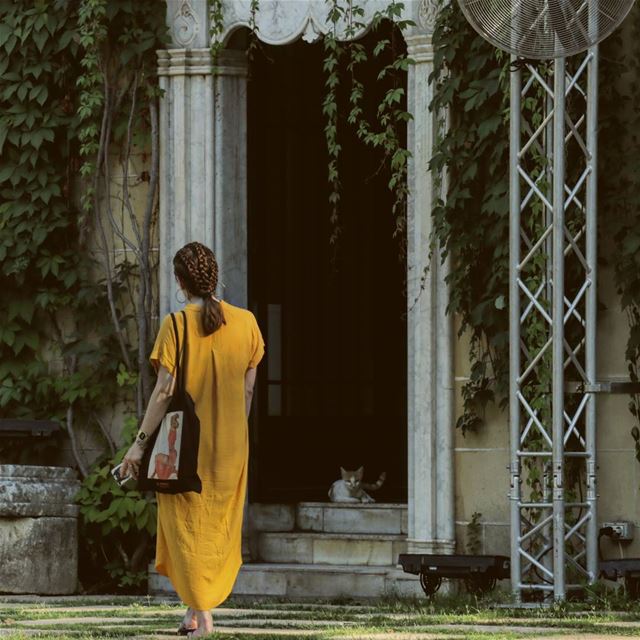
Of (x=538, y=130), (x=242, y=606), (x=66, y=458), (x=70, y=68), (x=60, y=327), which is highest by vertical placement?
(x=70, y=68)

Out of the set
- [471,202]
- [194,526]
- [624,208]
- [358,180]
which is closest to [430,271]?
[471,202]

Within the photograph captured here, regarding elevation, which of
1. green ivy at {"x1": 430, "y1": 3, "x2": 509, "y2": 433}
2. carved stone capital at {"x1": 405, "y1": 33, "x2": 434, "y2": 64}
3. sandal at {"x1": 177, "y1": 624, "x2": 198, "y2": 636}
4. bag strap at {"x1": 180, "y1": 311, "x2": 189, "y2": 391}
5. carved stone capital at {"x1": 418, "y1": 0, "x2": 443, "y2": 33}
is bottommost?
sandal at {"x1": 177, "y1": 624, "x2": 198, "y2": 636}

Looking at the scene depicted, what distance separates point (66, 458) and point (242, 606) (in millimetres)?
2906

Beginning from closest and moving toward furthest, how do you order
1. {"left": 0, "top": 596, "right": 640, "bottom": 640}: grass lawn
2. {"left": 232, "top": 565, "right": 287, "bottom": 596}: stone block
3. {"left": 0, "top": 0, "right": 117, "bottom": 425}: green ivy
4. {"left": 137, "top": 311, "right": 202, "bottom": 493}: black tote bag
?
{"left": 0, "top": 596, "right": 640, "bottom": 640}: grass lawn, {"left": 137, "top": 311, "right": 202, "bottom": 493}: black tote bag, {"left": 232, "top": 565, "right": 287, "bottom": 596}: stone block, {"left": 0, "top": 0, "right": 117, "bottom": 425}: green ivy

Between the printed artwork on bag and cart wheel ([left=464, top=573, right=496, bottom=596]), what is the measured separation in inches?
115

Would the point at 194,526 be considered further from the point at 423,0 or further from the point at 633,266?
the point at 423,0

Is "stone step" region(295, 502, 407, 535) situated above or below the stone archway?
below

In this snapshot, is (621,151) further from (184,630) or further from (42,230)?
(184,630)

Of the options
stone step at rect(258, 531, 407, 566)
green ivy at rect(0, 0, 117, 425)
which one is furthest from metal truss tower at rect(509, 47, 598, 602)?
green ivy at rect(0, 0, 117, 425)

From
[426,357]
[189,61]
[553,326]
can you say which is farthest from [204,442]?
[189,61]

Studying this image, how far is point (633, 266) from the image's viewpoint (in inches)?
446

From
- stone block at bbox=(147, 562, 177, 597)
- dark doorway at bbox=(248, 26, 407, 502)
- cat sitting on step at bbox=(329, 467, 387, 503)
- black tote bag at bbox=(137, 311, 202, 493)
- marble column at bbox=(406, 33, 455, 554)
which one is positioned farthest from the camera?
dark doorway at bbox=(248, 26, 407, 502)

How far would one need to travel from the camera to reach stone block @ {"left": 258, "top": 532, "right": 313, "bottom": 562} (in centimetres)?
1271

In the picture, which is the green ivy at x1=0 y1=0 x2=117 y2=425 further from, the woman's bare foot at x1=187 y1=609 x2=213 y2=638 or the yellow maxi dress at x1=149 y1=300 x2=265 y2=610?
the woman's bare foot at x1=187 y1=609 x2=213 y2=638
